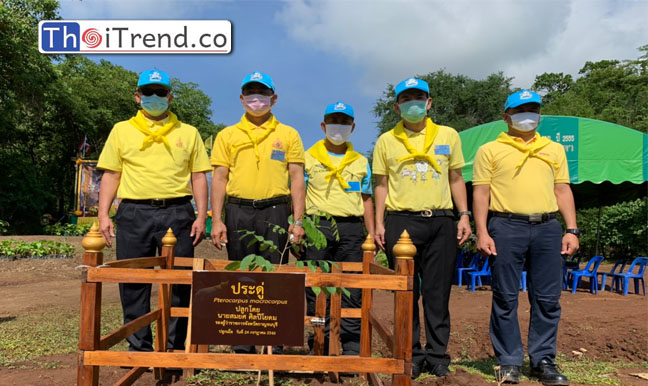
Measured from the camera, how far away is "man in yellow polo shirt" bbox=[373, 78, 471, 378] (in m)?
3.52

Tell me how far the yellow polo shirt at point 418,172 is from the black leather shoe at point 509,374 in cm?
122

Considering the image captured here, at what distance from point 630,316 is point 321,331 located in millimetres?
5243

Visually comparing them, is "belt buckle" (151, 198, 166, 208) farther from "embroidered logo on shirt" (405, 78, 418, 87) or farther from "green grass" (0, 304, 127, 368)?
"embroidered logo on shirt" (405, 78, 418, 87)

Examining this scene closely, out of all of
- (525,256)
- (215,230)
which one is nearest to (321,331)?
(215,230)

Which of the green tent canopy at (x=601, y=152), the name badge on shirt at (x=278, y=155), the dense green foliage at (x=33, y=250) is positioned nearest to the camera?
the name badge on shirt at (x=278, y=155)

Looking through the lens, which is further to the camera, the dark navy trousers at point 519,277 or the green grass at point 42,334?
the green grass at point 42,334

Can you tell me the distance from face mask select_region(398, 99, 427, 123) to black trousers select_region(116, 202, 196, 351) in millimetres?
1807

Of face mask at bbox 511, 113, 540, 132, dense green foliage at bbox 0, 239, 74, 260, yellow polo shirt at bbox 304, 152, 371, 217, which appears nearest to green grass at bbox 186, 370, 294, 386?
yellow polo shirt at bbox 304, 152, 371, 217

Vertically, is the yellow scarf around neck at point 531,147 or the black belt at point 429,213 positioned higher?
the yellow scarf around neck at point 531,147

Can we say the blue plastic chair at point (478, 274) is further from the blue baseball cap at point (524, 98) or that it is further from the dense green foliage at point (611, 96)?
the dense green foliage at point (611, 96)

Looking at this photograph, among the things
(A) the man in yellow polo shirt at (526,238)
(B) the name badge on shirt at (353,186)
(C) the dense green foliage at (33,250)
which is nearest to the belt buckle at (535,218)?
(A) the man in yellow polo shirt at (526,238)

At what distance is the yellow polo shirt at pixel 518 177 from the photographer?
11.5 ft

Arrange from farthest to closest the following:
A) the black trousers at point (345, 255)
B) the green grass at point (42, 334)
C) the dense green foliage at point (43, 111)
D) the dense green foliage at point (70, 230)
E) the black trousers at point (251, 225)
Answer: the dense green foliage at point (70, 230) → the dense green foliage at point (43, 111) → the green grass at point (42, 334) → the black trousers at point (345, 255) → the black trousers at point (251, 225)

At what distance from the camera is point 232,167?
3.75 meters
